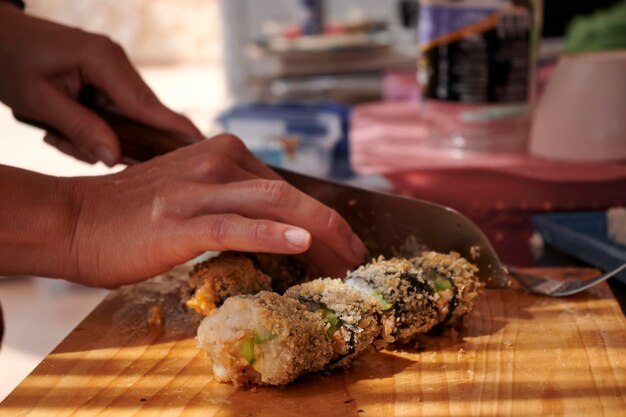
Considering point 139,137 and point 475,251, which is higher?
point 139,137

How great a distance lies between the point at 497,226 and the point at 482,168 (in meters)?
0.12

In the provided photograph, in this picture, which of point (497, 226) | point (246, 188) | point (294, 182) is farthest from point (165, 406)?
point (497, 226)

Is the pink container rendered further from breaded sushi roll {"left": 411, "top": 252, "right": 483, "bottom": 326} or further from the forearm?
the forearm

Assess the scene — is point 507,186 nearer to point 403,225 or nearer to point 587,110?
point 587,110

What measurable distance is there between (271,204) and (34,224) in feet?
0.87

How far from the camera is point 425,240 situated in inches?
44.1

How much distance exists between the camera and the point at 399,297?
0.93 m

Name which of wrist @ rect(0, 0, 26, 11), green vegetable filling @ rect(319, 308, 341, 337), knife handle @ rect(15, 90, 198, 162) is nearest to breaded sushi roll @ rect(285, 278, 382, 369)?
green vegetable filling @ rect(319, 308, 341, 337)

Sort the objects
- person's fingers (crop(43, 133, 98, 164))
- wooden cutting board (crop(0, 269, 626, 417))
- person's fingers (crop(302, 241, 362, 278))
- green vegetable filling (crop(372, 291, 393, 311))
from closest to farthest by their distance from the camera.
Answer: wooden cutting board (crop(0, 269, 626, 417)) → green vegetable filling (crop(372, 291, 393, 311)) → person's fingers (crop(302, 241, 362, 278)) → person's fingers (crop(43, 133, 98, 164))

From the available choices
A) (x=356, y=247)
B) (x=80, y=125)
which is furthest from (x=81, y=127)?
(x=356, y=247)

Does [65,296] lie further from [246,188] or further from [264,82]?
[246,188]

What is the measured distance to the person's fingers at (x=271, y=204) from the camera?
0.96 m

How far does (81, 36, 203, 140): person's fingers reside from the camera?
1.28m

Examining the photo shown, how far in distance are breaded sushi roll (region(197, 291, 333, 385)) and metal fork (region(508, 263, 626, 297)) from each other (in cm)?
35
